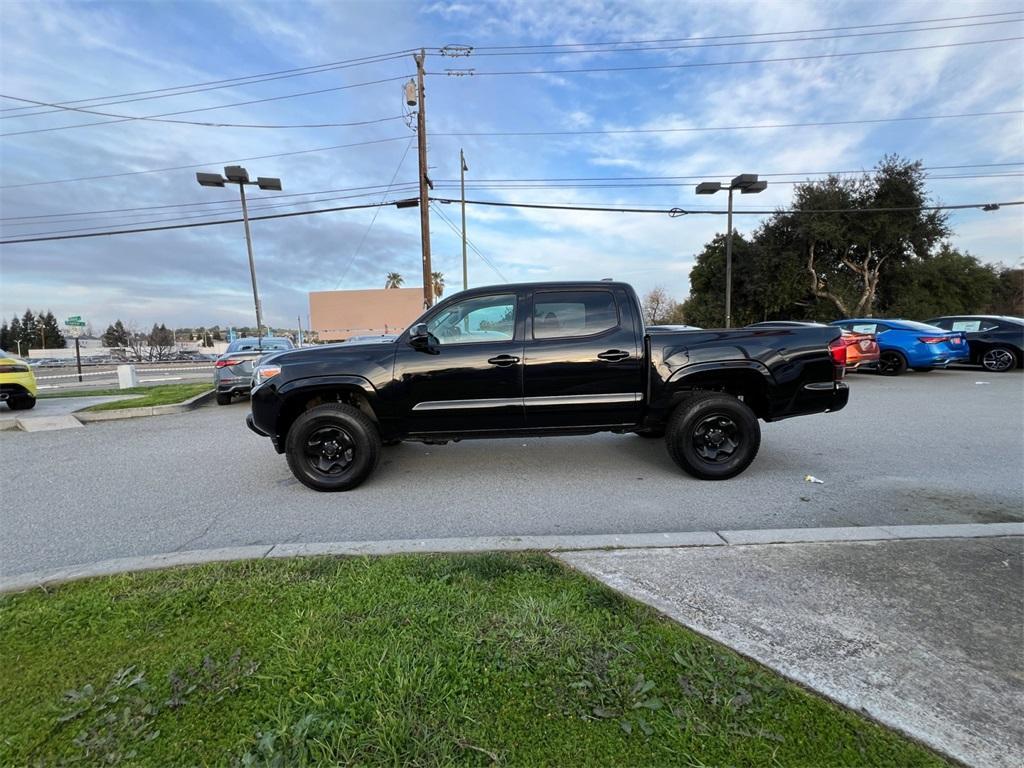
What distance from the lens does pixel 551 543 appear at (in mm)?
3398

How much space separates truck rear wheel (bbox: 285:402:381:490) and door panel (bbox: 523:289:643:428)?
1600mm

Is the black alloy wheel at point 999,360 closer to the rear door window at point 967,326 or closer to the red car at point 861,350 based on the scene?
the rear door window at point 967,326

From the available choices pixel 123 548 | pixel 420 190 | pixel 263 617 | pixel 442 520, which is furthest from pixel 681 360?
pixel 420 190

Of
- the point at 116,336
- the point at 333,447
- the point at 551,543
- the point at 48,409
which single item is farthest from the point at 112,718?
the point at 116,336

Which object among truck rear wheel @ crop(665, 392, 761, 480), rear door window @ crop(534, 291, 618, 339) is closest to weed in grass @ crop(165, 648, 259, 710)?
rear door window @ crop(534, 291, 618, 339)

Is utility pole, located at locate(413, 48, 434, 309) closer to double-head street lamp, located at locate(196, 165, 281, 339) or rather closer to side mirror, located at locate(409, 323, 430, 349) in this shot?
double-head street lamp, located at locate(196, 165, 281, 339)

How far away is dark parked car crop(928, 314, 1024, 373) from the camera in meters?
13.6

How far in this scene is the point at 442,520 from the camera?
4.10 meters

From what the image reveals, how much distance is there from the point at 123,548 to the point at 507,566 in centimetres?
292

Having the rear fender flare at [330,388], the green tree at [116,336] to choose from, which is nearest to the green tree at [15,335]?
the green tree at [116,336]

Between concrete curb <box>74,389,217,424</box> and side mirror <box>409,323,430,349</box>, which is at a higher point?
side mirror <box>409,323,430,349</box>

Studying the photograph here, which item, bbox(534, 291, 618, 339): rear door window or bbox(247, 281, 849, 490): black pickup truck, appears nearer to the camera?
bbox(247, 281, 849, 490): black pickup truck

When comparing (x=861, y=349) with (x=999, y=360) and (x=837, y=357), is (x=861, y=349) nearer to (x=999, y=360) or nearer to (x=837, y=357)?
(x=999, y=360)

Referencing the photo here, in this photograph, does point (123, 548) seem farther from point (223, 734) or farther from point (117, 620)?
point (223, 734)
